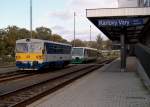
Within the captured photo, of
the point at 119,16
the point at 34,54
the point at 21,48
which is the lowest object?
the point at 34,54

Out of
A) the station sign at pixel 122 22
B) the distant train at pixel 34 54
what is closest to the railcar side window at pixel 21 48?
the distant train at pixel 34 54

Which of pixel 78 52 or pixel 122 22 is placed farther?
pixel 78 52

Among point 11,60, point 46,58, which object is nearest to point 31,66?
point 46,58

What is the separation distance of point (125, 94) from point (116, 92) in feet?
2.47

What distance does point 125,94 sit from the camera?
48.2 feet

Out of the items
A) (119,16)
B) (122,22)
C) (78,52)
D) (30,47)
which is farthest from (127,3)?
(30,47)

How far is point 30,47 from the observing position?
29.2 m

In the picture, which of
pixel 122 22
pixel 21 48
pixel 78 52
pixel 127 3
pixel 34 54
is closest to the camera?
pixel 122 22

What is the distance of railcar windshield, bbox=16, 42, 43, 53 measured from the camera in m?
29.0

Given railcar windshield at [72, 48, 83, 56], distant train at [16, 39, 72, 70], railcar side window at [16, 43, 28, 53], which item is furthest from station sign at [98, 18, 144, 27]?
railcar windshield at [72, 48, 83, 56]

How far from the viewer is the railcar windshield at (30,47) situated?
95.1 feet

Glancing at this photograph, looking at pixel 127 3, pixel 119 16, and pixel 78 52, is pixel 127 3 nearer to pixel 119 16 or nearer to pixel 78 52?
pixel 78 52

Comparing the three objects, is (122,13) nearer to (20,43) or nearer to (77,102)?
(20,43)

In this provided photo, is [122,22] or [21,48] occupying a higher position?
[122,22]
